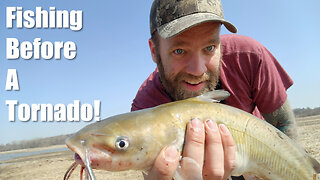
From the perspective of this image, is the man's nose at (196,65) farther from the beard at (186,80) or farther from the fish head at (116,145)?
the fish head at (116,145)

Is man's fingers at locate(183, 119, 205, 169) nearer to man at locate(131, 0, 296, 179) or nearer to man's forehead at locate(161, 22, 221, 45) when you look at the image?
man at locate(131, 0, 296, 179)

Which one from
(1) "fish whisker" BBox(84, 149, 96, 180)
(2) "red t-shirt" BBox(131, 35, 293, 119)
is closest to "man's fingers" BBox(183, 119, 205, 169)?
(1) "fish whisker" BBox(84, 149, 96, 180)

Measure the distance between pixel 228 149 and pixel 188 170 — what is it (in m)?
0.38

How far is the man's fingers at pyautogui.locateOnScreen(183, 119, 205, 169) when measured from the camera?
6.40 ft

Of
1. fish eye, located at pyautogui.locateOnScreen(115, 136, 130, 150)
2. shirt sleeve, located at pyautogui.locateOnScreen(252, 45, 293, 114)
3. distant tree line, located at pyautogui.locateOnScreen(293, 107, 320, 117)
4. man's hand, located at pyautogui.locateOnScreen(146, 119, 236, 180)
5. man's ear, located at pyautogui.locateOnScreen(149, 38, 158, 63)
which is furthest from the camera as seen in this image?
distant tree line, located at pyautogui.locateOnScreen(293, 107, 320, 117)

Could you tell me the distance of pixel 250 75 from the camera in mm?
3078

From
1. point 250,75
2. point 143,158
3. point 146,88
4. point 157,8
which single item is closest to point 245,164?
point 143,158

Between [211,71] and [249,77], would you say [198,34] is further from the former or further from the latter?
[249,77]

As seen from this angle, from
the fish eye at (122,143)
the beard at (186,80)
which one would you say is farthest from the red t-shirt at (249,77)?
the fish eye at (122,143)

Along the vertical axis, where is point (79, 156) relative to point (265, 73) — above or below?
below

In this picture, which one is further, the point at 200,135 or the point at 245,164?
the point at 245,164

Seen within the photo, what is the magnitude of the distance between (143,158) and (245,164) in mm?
901

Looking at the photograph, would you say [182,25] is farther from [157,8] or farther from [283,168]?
[283,168]

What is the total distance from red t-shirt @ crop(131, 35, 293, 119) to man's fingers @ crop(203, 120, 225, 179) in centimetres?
114
